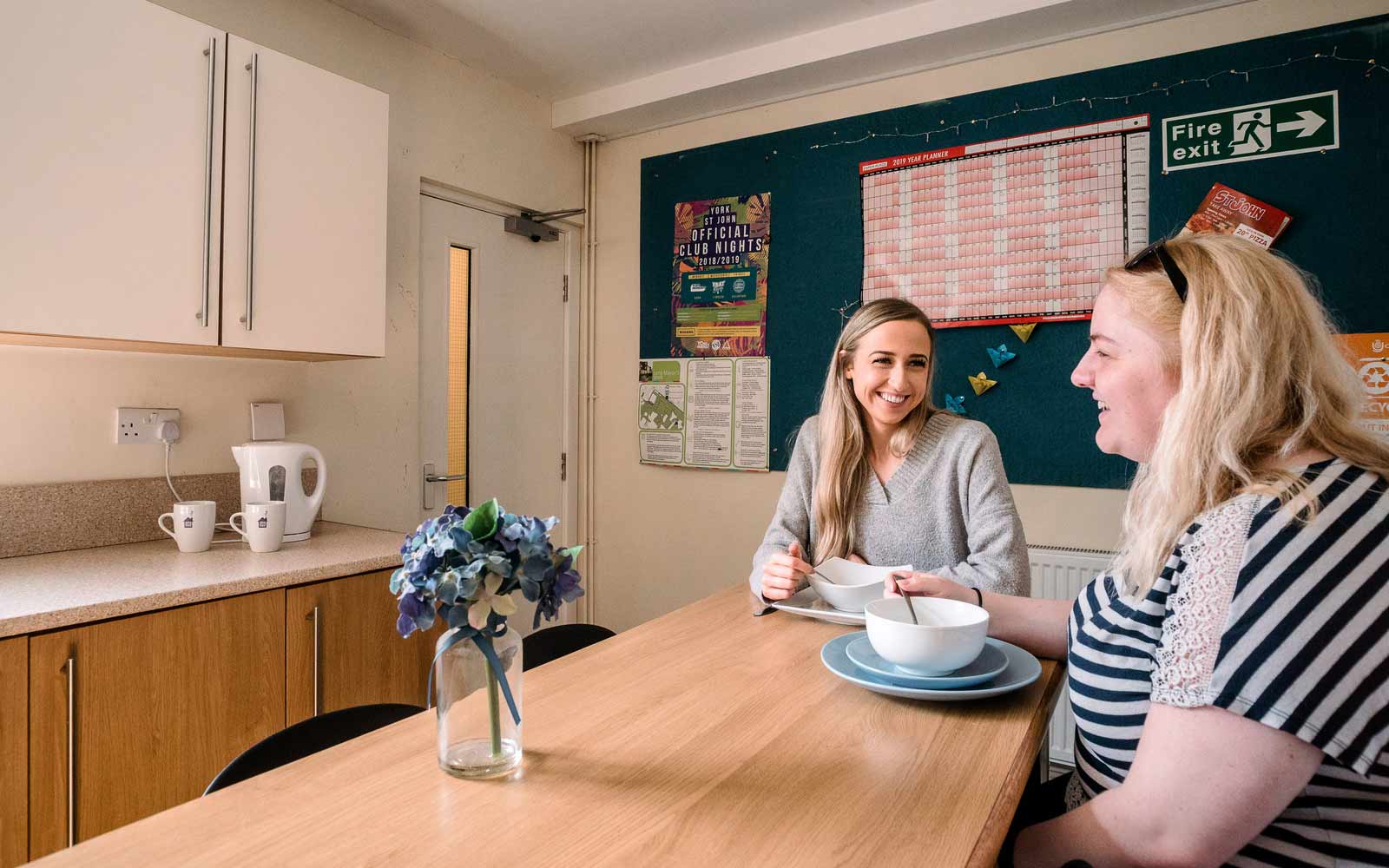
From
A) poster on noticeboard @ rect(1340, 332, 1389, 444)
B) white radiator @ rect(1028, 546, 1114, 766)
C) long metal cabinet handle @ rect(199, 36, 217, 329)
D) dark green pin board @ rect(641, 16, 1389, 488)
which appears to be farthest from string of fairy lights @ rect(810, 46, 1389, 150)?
long metal cabinet handle @ rect(199, 36, 217, 329)

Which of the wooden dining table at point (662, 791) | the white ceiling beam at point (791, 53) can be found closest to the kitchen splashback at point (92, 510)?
the wooden dining table at point (662, 791)

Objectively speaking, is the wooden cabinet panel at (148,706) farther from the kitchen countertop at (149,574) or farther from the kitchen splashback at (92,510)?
the kitchen splashback at (92,510)

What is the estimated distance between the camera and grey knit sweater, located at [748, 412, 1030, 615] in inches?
64.4

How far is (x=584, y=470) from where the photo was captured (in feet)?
11.9

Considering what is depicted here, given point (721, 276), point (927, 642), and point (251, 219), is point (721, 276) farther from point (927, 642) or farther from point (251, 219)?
point (927, 642)

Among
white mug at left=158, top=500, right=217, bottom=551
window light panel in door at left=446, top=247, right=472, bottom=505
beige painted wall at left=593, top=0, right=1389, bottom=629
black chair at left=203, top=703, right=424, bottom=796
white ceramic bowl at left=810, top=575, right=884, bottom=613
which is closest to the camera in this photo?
black chair at left=203, top=703, right=424, bottom=796

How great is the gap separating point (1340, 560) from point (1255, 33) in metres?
2.30

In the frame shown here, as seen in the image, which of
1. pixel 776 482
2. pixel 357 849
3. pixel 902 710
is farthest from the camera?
pixel 776 482

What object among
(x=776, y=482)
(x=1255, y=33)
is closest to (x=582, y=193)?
(x=776, y=482)

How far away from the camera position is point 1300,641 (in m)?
0.69

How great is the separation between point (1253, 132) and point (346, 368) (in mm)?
2881

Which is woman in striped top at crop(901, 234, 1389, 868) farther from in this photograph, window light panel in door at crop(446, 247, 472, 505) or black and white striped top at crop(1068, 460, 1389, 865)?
window light panel in door at crop(446, 247, 472, 505)

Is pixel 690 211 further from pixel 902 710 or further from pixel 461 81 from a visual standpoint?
pixel 902 710

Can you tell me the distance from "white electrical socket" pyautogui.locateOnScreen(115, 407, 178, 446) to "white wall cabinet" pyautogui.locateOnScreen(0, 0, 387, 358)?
8.6 inches
